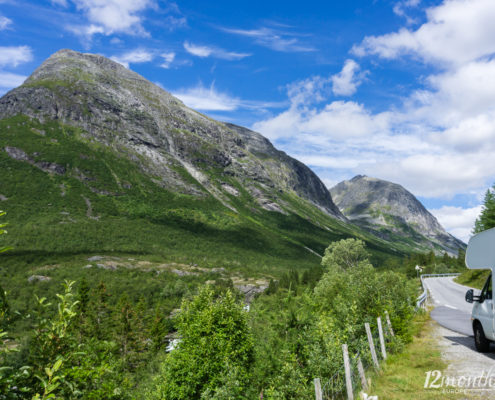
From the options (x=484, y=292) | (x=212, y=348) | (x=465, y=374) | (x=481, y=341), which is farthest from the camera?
(x=212, y=348)

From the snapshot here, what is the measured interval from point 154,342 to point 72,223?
4996 inches

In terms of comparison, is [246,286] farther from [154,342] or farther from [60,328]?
[60,328]

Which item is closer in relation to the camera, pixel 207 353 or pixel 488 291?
pixel 488 291

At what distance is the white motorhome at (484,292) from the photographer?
40.2 feet

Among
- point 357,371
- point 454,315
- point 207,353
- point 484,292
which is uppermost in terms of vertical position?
point 484,292

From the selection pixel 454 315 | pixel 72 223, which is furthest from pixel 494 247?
pixel 72 223

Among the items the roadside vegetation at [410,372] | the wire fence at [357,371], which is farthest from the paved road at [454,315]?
the wire fence at [357,371]

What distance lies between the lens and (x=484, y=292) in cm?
1351

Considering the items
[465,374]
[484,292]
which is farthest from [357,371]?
[484,292]

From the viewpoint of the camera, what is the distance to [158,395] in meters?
19.2

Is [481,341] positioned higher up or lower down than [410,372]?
higher up

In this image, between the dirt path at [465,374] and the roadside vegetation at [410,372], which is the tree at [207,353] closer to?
the roadside vegetation at [410,372]

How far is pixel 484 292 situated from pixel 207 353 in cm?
1544

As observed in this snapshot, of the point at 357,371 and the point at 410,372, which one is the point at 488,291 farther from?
the point at 357,371
